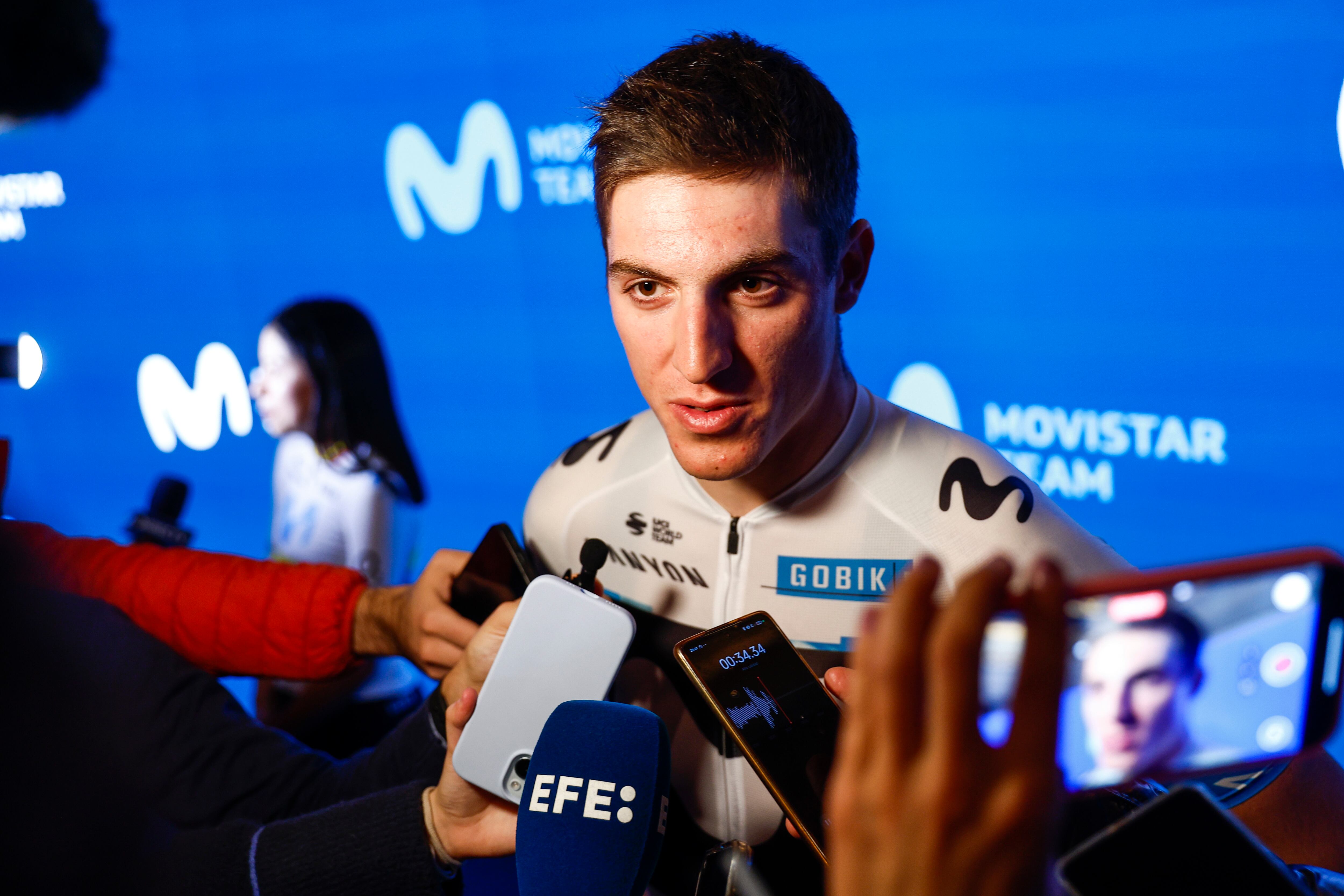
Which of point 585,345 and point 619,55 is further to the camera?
point 585,345

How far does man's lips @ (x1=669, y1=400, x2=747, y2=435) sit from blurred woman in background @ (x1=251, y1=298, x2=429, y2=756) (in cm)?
139

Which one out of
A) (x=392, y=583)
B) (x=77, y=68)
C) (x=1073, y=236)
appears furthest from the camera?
(x=392, y=583)

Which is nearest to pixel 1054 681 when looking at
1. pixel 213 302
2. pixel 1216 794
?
pixel 1216 794

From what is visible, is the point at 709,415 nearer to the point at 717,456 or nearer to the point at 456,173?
the point at 717,456

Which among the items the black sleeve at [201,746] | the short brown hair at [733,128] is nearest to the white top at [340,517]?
the black sleeve at [201,746]

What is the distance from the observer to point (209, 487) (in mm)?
2775

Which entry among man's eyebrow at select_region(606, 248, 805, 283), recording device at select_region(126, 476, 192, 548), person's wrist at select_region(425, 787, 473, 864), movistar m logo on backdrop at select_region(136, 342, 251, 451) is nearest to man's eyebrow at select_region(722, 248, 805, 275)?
man's eyebrow at select_region(606, 248, 805, 283)

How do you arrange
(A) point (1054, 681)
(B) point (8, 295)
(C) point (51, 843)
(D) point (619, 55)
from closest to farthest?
(A) point (1054, 681), (C) point (51, 843), (D) point (619, 55), (B) point (8, 295)

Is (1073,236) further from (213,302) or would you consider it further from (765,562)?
(213,302)

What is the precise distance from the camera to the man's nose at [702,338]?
85 centimetres

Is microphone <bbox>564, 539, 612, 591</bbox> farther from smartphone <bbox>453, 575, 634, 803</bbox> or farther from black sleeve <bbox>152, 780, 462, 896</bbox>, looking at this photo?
black sleeve <bbox>152, 780, 462, 896</bbox>

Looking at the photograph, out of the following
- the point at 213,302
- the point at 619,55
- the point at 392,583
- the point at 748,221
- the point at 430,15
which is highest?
the point at 430,15

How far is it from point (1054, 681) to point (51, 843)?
585 millimetres

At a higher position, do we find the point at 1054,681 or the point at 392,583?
the point at 1054,681
